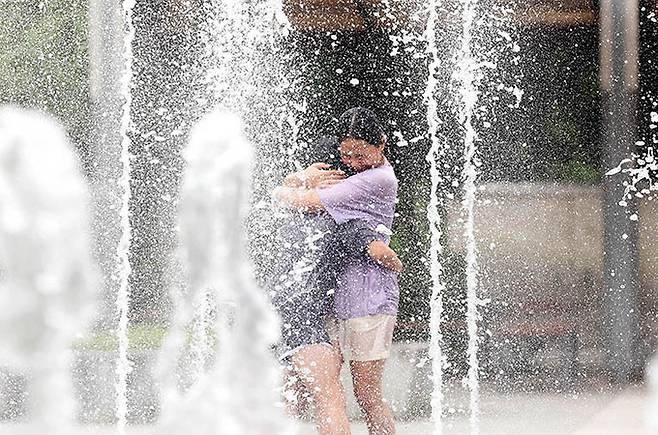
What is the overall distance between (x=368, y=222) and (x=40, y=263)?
173 cm

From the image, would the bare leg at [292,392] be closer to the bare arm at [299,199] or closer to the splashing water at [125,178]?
the bare arm at [299,199]

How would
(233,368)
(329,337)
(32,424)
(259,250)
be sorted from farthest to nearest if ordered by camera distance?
(259,250) < (329,337) < (233,368) < (32,424)

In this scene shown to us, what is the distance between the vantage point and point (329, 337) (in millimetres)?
4172

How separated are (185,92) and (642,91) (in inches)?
95.2

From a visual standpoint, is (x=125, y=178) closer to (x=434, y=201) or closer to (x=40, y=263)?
(x=434, y=201)

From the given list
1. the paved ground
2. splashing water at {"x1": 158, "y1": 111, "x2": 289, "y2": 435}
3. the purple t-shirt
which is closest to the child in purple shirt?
the purple t-shirt

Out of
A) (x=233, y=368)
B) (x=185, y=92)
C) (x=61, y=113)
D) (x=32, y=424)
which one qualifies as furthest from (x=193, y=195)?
(x=61, y=113)

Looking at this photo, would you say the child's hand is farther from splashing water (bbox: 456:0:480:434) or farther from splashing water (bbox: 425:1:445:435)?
splashing water (bbox: 425:1:445:435)

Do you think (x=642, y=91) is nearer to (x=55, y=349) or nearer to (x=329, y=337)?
(x=329, y=337)

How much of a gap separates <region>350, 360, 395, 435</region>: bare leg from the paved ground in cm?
65

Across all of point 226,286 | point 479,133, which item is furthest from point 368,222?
point 479,133

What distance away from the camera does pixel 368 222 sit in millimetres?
4215

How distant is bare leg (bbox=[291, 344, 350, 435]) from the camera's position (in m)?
4.08

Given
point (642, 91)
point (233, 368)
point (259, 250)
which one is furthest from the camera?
point (642, 91)
